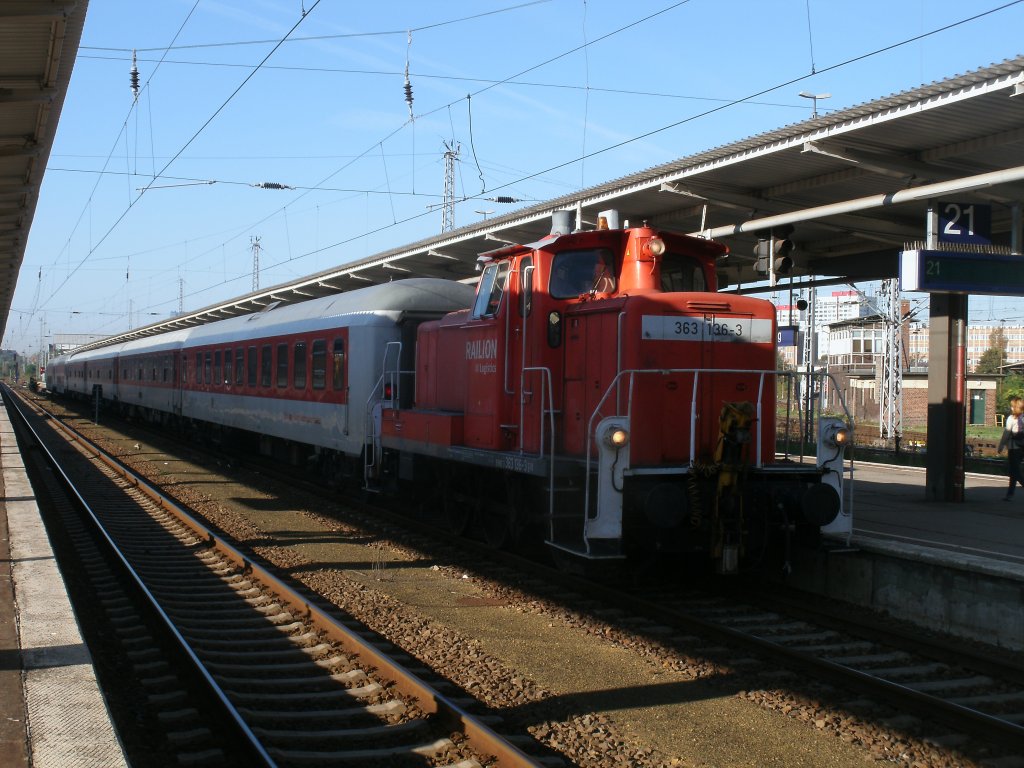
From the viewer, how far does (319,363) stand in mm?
16094

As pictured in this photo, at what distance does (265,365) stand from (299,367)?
2249mm

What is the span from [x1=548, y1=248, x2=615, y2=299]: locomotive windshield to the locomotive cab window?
2.39 feet

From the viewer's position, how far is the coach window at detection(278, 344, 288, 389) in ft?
58.9

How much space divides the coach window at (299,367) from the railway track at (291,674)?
5.48 m

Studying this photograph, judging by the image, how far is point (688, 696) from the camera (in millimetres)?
6301

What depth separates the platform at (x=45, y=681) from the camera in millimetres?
4426

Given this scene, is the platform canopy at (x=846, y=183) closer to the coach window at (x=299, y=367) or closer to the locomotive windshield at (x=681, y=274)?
the locomotive windshield at (x=681, y=274)

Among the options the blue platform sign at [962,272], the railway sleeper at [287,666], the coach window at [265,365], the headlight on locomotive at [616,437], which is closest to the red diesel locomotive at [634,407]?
the headlight on locomotive at [616,437]

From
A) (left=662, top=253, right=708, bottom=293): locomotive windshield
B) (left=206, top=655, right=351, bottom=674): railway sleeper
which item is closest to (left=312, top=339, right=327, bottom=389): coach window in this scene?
(left=662, top=253, right=708, bottom=293): locomotive windshield

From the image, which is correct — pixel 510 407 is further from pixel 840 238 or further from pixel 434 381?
pixel 840 238

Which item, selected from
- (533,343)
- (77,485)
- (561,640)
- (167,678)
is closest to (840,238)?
(533,343)

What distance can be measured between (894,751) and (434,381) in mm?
7822

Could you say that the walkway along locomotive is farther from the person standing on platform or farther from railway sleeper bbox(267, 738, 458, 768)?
the person standing on platform

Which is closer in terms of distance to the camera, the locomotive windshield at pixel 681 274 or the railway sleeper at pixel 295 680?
the railway sleeper at pixel 295 680
